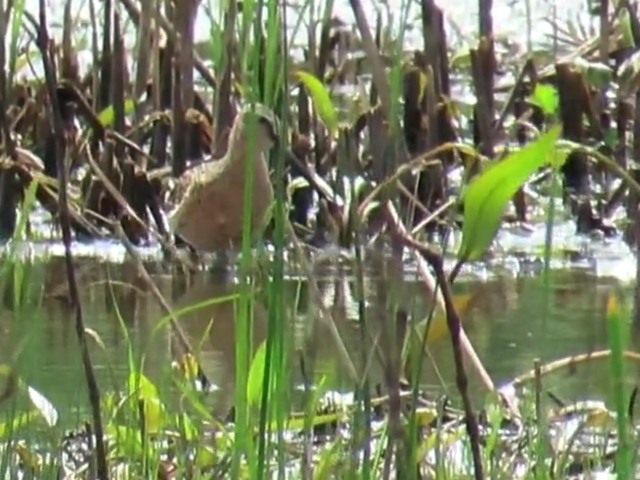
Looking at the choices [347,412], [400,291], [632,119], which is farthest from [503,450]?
[632,119]

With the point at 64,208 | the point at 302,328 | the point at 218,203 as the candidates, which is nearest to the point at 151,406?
the point at 64,208

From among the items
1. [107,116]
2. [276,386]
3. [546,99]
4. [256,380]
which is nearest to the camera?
[276,386]

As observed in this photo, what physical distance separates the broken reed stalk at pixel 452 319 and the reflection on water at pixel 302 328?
0.26 metres

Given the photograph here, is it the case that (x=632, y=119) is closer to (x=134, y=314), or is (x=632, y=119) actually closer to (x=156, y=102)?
(x=156, y=102)

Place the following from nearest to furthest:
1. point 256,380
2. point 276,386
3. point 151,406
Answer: point 276,386 → point 256,380 → point 151,406

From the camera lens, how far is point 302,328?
2.70m

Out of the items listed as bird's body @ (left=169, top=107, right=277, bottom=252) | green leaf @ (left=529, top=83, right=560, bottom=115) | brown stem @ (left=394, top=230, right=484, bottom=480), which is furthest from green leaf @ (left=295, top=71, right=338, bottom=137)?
green leaf @ (left=529, top=83, right=560, bottom=115)

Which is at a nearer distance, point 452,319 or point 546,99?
point 452,319

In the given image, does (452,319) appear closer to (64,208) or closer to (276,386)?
(276,386)

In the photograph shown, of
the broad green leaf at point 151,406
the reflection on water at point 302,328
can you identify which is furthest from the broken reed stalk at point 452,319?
the broad green leaf at point 151,406

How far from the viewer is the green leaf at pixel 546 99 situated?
3.74m

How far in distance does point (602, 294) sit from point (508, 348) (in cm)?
50

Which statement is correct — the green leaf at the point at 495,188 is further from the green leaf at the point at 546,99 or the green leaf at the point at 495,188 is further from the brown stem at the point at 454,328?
the green leaf at the point at 546,99

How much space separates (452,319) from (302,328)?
1.30 m
